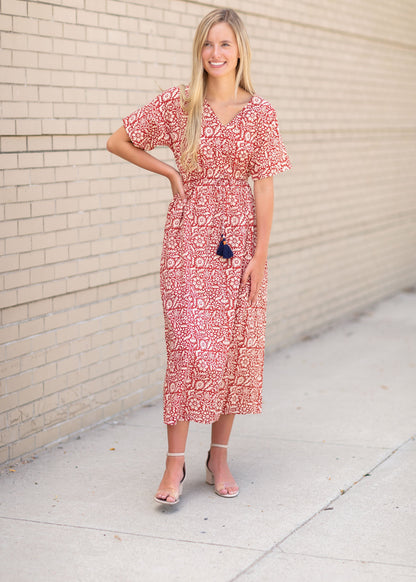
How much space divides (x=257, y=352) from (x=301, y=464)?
0.83m

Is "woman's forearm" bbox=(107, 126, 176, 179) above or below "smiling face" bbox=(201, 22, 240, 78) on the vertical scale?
below

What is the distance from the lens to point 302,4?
8211 mm

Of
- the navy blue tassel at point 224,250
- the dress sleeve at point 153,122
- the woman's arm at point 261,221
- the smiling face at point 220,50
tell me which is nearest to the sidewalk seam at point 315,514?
the woman's arm at point 261,221

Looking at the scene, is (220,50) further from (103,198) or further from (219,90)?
(103,198)

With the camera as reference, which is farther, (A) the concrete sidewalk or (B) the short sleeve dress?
(B) the short sleeve dress

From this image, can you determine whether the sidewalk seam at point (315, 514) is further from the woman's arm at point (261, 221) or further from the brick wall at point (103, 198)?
the brick wall at point (103, 198)

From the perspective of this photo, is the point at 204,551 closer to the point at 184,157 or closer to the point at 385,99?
the point at 184,157

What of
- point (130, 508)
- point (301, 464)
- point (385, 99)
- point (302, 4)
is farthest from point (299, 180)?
point (130, 508)

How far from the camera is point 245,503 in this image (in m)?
4.41

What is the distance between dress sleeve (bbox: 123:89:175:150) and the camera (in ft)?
14.1

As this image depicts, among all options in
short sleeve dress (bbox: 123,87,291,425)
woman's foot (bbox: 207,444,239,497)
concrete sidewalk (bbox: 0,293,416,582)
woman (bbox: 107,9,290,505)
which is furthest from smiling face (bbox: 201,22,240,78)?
concrete sidewalk (bbox: 0,293,416,582)

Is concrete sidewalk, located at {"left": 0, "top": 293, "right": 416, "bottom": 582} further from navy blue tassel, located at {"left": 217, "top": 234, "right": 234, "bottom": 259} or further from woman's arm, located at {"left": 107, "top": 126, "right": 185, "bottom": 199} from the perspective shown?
woman's arm, located at {"left": 107, "top": 126, "right": 185, "bottom": 199}

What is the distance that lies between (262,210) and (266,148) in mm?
266

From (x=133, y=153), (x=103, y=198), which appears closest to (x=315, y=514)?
(x=133, y=153)
